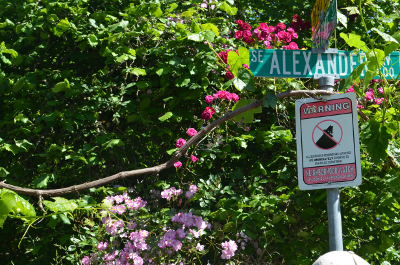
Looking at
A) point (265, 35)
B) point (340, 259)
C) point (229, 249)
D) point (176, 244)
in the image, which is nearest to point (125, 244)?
point (176, 244)

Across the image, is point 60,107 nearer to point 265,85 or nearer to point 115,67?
point 115,67

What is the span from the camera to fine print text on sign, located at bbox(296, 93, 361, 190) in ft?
4.86

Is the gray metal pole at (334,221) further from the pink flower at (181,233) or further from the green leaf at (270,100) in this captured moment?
the pink flower at (181,233)

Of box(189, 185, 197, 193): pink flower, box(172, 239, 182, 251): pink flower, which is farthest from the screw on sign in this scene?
box(189, 185, 197, 193): pink flower

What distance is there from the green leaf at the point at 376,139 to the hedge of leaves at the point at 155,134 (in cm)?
53

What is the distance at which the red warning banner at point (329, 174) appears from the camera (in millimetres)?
1471

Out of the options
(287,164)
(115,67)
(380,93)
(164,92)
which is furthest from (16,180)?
(380,93)

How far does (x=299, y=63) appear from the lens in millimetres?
1749

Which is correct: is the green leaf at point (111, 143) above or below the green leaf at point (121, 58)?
below

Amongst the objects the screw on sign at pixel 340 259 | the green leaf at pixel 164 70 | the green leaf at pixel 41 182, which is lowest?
the green leaf at pixel 41 182

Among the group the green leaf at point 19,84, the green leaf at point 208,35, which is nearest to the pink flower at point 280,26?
the green leaf at point 208,35

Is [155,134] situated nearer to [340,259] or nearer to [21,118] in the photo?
[21,118]

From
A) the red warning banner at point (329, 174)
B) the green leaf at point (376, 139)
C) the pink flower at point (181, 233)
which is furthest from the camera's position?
the pink flower at point (181, 233)

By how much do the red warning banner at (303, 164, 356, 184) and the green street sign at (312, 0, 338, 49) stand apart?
57 centimetres
